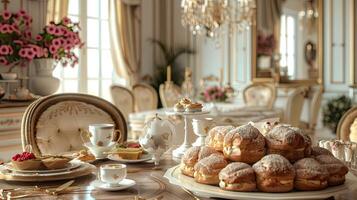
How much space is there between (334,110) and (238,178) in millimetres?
5628

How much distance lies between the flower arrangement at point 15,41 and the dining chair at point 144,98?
146cm

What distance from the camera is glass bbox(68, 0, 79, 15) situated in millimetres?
5568

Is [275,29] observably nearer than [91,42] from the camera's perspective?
No

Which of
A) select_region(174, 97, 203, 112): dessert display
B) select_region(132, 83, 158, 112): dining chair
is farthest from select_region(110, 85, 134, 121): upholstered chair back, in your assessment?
select_region(174, 97, 203, 112): dessert display

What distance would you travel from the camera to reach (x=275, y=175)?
3.91 feet

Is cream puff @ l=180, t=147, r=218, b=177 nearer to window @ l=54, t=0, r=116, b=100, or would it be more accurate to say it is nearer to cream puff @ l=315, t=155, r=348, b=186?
cream puff @ l=315, t=155, r=348, b=186

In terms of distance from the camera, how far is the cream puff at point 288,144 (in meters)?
1.28

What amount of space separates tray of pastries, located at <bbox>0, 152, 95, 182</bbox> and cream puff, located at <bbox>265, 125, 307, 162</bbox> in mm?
607

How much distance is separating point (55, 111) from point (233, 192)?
50.0 inches

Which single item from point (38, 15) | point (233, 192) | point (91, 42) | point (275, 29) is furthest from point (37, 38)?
point (275, 29)

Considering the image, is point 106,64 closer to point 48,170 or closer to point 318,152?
point 48,170

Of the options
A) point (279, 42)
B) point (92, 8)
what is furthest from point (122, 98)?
point (279, 42)

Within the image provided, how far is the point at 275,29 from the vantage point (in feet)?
23.8

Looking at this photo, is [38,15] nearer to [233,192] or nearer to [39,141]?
[39,141]
